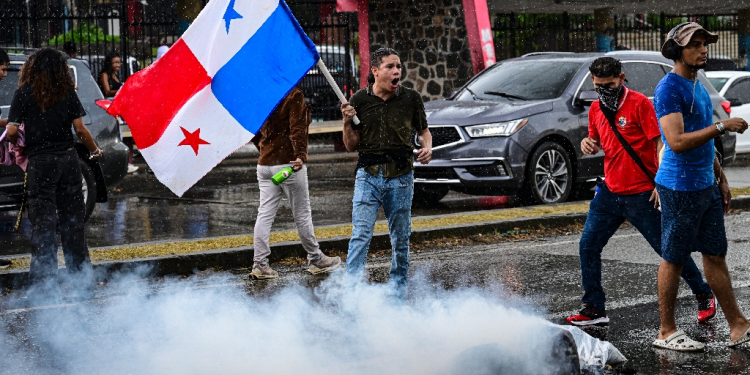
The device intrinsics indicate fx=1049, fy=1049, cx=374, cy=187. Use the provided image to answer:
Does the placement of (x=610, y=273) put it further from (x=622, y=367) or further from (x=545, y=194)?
(x=545, y=194)

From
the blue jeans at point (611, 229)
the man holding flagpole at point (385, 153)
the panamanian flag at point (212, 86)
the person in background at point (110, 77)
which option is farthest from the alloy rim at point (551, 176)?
the person in background at point (110, 77)

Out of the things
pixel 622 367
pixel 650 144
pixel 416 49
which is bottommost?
pixel 622 367

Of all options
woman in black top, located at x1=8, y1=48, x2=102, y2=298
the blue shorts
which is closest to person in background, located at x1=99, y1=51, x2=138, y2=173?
woman in black top, located at x1=8, y1=48, x2=102, y2=298

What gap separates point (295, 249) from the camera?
8977 millimetres

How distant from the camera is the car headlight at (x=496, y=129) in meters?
11.4

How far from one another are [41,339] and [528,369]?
9.75 ft

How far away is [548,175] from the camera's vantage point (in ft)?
38.8

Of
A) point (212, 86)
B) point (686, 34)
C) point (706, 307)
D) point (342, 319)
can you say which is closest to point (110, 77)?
point (342, 319)

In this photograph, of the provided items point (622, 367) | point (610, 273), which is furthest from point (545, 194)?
point (622, 367)

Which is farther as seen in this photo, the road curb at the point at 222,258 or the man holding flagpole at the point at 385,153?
the road curb at the point at 222,258

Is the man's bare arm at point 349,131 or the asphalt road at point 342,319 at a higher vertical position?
the man's bare arm at point 349,131

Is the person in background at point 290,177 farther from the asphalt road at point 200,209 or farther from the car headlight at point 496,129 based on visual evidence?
the car headlight at point 496,129

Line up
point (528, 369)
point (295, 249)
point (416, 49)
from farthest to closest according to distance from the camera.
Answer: point (416, 49)
point (295, 249)
point (528, 369)

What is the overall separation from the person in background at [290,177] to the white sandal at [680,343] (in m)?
3.31
